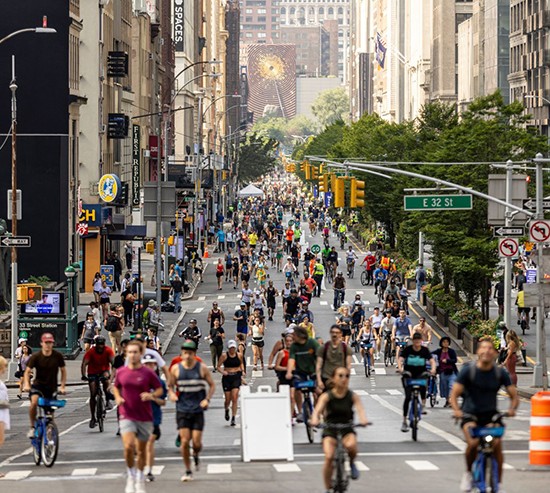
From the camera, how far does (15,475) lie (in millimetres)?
20891

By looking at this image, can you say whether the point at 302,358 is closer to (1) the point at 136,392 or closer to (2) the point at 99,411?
(2) the point at 99,411

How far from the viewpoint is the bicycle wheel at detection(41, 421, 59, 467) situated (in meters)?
21.2

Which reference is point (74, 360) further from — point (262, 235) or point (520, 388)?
point (262, 235)

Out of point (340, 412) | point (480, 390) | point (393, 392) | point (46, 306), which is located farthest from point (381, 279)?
point (480, 390)

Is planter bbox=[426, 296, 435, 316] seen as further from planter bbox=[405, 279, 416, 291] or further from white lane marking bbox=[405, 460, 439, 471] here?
white lane marking bbox=[405, 460, 439, 471]

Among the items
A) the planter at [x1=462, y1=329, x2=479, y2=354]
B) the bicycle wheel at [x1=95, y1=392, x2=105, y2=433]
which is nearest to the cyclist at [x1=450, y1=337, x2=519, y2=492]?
the bicycle wheel at [x1=95, y1=392, x2=105, y2=433]

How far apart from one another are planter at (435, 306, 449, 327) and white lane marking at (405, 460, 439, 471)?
3328cm

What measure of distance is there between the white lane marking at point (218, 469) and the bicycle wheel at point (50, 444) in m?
2.12

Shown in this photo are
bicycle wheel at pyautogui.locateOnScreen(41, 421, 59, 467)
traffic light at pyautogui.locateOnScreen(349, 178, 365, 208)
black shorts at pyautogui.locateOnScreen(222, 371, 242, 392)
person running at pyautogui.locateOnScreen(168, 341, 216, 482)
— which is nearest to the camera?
person running at pyautogui.locateOnScreen(168, 341, 216, 482)

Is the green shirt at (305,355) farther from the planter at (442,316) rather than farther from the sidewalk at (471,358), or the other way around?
the planter at (442,316)

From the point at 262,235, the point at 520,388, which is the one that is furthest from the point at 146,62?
the point at 520,388

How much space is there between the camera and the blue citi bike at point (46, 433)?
69.0 feet

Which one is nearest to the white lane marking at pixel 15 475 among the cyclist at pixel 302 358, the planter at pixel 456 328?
the cyclist at pixel 302 358

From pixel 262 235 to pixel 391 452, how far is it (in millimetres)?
73962
